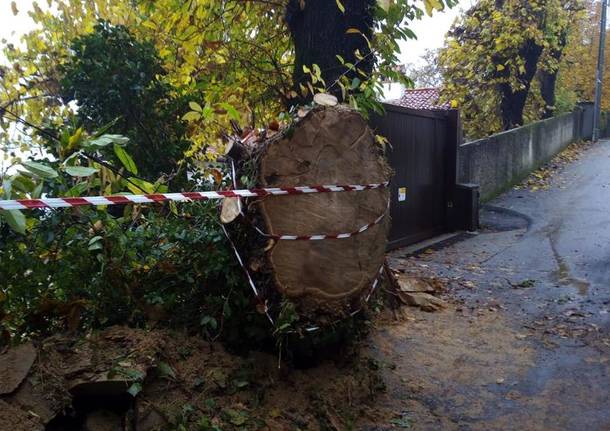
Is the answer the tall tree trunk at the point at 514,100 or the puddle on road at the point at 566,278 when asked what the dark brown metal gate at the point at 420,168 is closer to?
the puddle on road at the point at 566,278

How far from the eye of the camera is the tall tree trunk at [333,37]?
578cm

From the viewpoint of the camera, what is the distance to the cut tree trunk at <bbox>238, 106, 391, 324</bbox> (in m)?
3.50

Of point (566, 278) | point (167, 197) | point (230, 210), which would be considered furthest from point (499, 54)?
point (167, 197)

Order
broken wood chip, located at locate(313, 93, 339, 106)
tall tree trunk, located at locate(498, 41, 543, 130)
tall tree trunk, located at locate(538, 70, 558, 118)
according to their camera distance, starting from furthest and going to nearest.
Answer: tall tree trunk, located at locate(538, 70, 558, 118) < tall tree trunk, located at locate(498, 41, 543, 130) < broken wood chip, located at locate(313, 93, 339, 106)

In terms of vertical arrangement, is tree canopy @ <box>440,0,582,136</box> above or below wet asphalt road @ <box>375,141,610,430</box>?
above

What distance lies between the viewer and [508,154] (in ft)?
51.0

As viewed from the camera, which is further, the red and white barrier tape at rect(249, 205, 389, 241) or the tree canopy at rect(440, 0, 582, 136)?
the tree canopy at rect(440, 0, 582, 136)

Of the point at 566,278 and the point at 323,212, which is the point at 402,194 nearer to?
the point at 566,278

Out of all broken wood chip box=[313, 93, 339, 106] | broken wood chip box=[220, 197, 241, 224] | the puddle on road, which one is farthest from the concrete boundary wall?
broken wood chip box=[220, 197, 241, 224]

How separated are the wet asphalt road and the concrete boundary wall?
2.92m

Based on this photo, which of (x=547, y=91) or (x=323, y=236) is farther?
(x=547, y=91)

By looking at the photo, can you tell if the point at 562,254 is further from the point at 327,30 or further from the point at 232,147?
the point at 232,147

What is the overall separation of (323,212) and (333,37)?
A: 2761 millimetres

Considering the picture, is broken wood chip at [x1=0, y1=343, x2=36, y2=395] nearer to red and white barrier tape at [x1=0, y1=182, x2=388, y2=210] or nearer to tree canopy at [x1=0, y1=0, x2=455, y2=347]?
tree canopy at [x1=0, y1=0, x2=455, y2=347]
